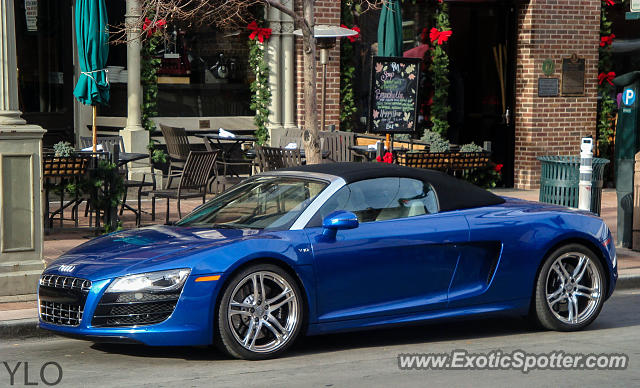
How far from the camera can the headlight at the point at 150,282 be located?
6.52m

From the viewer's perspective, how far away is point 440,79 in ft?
58.2

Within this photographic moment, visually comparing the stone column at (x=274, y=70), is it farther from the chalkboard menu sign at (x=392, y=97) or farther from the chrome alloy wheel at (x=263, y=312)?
the chrome alloy wheel at (x=263, y=312)

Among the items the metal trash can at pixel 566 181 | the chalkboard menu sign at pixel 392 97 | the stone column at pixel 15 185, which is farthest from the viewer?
the chalkboard menu sign at pixel 392 97

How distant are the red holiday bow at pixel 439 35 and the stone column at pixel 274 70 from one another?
270 cm

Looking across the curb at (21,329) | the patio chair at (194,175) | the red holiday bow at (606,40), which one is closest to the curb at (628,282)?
the patio chair at (194,175)

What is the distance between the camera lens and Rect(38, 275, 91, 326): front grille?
6.67m

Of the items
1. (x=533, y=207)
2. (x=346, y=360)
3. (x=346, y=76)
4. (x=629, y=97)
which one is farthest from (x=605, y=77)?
(x=346, y=360)

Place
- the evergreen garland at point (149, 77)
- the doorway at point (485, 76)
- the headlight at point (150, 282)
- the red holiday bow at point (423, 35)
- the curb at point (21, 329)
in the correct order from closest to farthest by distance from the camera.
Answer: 1. the headlight at point (150, 282)
2. the curb at point (21, 329)
3. the evergreen garland at point (149, 77)
4. the red holiday bow at point (423, 35)
5. the doorway at point (485, 76)

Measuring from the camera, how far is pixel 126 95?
15.9 metres

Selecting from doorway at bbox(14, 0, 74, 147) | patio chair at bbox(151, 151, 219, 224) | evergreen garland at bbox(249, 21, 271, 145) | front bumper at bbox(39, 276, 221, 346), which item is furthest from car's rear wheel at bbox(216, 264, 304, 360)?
evergreen garland at bbox(249, 21, 271, 145)

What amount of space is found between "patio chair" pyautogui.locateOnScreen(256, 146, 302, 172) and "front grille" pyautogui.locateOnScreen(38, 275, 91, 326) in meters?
5.92

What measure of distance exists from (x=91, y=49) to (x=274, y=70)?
14.5 feet

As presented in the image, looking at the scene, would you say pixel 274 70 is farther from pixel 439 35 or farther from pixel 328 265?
pixel 328 265

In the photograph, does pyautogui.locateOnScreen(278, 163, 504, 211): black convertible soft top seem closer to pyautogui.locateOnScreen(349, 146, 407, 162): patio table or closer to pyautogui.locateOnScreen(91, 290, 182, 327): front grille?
pyautogui.locateOnScreen(91, 290, 182, 327): front grille
